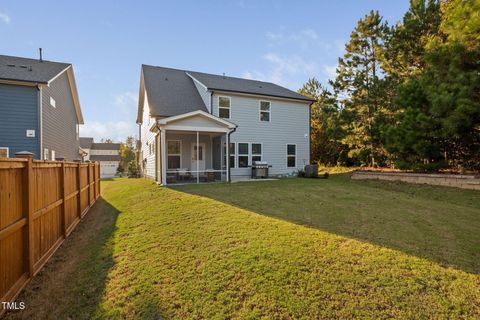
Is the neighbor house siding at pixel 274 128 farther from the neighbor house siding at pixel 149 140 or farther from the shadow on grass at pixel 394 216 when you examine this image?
the shadow on grass at pixel 394 216

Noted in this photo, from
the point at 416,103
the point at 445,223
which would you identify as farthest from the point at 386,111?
the point at 445,223

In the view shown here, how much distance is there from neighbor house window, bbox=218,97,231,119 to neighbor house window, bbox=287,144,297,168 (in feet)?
15.5

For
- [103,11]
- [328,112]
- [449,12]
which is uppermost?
[103,11]

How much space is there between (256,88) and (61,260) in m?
14.9

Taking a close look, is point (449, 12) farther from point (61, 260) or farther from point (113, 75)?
point (113, 75)

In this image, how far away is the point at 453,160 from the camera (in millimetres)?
11930

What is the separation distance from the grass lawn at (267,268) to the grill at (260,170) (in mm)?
8229

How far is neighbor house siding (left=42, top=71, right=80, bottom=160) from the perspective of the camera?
1149 cm

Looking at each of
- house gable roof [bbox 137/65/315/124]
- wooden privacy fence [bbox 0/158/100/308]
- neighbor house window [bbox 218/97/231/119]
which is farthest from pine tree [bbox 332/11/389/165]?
wooden privacy fence [bbox 0/158/100/308]

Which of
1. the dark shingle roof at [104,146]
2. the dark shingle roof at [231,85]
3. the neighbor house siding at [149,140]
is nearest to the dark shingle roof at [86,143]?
the dark shingle roof at [104,146]

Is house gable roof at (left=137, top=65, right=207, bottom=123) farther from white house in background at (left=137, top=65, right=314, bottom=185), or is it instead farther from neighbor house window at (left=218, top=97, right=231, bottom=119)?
neighbor house window at (left=218, top=97, right=231, bottom=119)

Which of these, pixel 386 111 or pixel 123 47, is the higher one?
pixel 123 47

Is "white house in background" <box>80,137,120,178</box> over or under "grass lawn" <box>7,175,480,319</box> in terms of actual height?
over

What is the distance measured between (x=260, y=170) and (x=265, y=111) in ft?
13.1
